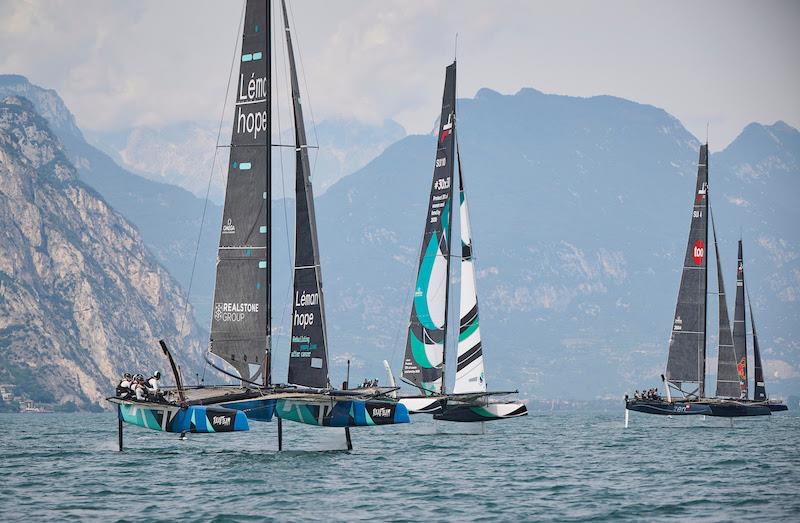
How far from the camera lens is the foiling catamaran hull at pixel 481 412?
62125mm

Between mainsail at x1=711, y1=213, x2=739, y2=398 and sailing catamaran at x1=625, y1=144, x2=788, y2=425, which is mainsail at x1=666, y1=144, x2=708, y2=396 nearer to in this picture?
sailing catamaran at x1=625, y1=144, x2=788, y2=425

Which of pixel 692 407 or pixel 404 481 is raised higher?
pixel 692 407

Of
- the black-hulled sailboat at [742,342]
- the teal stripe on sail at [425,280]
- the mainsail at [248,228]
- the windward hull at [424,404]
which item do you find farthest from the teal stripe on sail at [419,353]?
the black-hulled sailboat at [742,342]

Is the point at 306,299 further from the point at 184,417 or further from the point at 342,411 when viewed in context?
the point at 184,417

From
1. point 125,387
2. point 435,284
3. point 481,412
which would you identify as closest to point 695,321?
point 435,284

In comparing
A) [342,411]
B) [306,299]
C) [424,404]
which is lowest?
[342,411]

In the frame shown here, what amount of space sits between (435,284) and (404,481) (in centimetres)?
2517

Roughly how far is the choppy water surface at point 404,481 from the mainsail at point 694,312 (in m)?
15.8

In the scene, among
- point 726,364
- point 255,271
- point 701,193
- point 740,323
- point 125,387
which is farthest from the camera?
point 740,323

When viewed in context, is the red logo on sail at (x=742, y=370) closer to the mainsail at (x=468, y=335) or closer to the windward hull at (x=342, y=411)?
the mainsail at (x=468, y=335)

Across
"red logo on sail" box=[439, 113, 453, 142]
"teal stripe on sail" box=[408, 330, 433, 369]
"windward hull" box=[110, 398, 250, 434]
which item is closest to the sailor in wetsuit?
"windward hull" box=[110, 398, 250, 434]

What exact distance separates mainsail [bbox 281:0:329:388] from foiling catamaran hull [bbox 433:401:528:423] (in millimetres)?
15451

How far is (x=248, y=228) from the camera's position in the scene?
48.8 meters

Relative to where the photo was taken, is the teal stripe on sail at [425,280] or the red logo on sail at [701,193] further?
the red logo on sail at [701,193]
